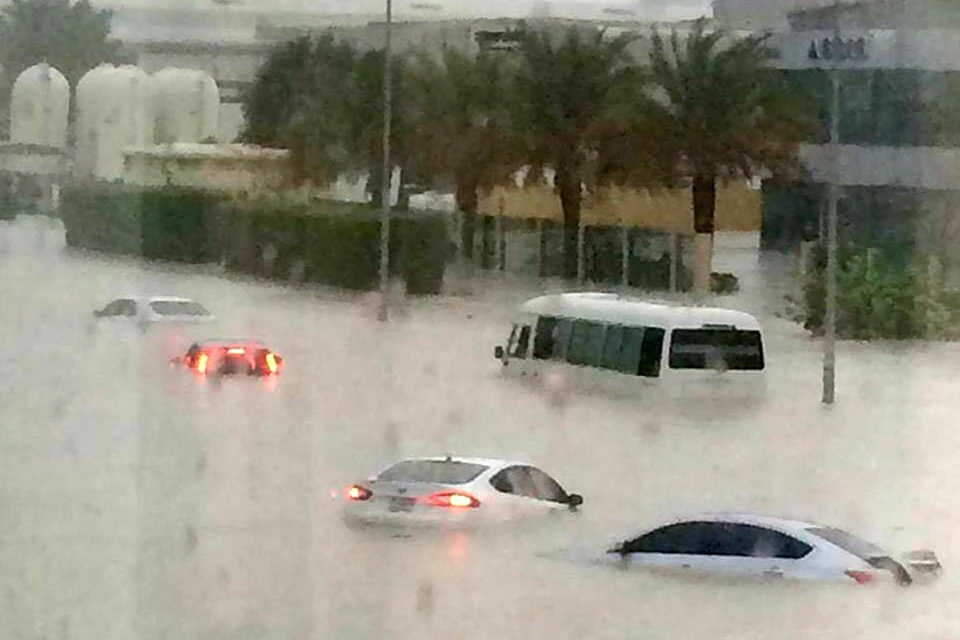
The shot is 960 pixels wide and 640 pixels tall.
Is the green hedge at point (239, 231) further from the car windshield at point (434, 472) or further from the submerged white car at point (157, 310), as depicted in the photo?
the car windshield at point (434, 472)

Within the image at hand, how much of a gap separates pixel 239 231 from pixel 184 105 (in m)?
0.25

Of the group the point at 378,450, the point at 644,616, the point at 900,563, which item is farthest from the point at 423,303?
the point at 900,563

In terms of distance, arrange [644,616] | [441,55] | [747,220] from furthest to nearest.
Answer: [441,55] → [747,220] → [644,616]

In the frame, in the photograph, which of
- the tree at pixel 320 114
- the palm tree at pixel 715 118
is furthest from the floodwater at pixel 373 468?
the tree at pixel 320 114

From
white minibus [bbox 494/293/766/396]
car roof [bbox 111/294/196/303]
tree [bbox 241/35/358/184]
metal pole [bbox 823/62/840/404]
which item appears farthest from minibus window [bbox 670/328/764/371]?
car roof [bbox 111/294/196/303]

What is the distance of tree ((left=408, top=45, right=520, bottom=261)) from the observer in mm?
2645

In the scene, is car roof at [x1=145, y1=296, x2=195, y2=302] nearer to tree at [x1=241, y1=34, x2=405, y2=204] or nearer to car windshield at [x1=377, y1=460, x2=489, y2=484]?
tree at [x1=241, y1=34, x2=405, y2=204]

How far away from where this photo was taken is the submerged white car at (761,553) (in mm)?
2365

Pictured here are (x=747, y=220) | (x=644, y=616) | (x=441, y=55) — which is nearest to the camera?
(x=644, y=616)

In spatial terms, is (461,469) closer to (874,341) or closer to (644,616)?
(644,616)

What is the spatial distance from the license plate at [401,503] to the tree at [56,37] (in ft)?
3.16

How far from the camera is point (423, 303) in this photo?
2768mm

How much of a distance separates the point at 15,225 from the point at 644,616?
52.0 inches

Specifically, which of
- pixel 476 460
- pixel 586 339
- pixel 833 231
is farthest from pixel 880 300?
pixel 476 460
